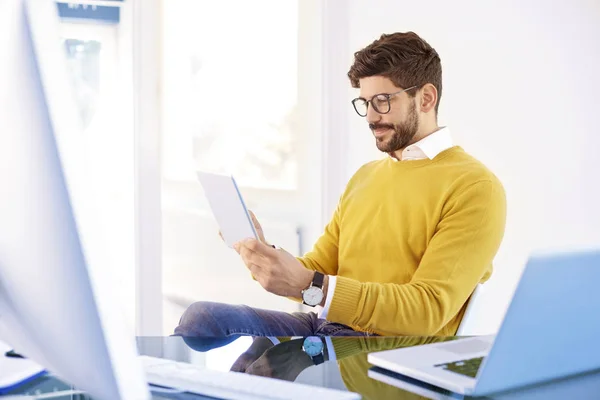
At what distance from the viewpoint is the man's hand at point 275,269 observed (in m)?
1.74

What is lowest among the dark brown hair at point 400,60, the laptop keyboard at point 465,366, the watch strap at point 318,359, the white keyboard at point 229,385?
the watch strap at point 318,359

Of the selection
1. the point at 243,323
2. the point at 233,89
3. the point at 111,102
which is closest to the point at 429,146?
the point at 243,323

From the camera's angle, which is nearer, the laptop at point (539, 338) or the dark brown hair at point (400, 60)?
the laptop at point (539, 338)

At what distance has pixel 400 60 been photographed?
2080 millimetres

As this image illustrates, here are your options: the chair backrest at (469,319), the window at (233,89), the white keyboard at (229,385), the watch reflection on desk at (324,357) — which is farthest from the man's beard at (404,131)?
the window at (233,89)

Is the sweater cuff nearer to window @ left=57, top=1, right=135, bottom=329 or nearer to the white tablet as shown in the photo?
the white tablet

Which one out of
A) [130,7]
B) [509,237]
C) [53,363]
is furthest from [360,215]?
[130,7]

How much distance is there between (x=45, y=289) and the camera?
541 mm

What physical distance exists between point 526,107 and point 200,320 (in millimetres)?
1465

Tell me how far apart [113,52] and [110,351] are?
3022 mm

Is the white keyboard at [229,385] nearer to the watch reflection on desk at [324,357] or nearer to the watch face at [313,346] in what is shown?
the watch reflection on desk at [324,357]

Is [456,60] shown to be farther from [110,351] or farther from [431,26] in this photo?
[110,351]

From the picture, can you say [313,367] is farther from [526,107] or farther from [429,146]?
[526,107]

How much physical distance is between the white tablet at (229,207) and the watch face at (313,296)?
0.62 feet
